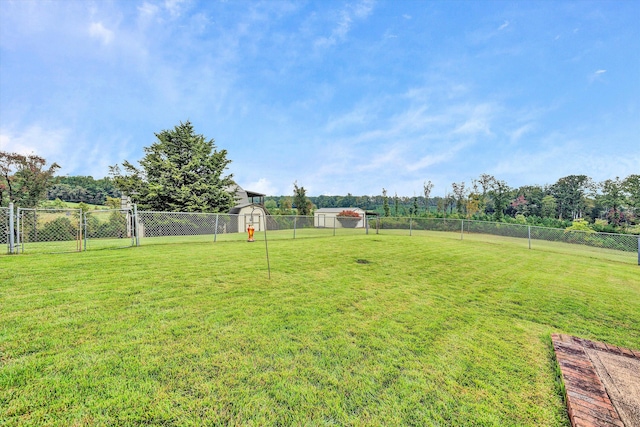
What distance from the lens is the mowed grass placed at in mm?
1637

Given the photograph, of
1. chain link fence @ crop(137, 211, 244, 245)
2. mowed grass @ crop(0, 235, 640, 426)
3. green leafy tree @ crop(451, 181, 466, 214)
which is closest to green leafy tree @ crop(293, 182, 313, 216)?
chain link fence @ crop(137, 211, 244, 245)

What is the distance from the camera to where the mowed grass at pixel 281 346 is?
1.64 meters

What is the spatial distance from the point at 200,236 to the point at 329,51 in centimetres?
1308

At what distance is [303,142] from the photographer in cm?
2148

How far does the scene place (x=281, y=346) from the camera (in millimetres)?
2428

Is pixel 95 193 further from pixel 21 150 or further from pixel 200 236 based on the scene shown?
pixel 200 236

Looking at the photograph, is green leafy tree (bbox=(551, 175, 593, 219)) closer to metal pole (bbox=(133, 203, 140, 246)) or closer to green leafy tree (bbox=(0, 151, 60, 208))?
metal pole (bbox=(133, 203, 140, 246))

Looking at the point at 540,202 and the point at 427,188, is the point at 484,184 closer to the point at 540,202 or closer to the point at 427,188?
the point at 427,188

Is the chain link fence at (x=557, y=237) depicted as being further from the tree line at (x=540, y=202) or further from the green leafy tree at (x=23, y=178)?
the green leafy tree at (x=23, y=178)

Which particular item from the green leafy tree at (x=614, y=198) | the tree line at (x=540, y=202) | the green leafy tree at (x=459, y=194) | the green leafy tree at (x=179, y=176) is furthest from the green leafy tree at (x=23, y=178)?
the green leafy tree at (x=614, y=198)

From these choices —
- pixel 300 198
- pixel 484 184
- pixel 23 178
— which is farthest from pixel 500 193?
pixel 23 178

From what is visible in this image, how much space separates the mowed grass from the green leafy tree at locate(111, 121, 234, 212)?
16.0 metres

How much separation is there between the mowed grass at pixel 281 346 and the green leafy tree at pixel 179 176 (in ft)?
52.6

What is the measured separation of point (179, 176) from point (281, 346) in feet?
70.2
